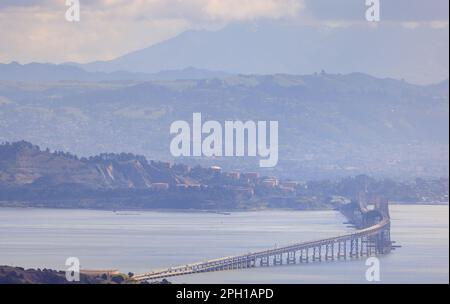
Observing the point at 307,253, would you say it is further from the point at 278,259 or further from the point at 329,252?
the point at 329,252

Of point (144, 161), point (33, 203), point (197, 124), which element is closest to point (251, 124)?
point (197, 124)

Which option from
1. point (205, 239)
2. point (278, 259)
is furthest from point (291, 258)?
point (205, 239)

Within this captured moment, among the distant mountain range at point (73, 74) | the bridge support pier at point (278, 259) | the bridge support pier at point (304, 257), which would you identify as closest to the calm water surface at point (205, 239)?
the bridge support pier at point (278, 259)

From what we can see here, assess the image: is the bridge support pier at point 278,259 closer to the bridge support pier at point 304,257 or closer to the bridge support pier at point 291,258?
the bridge support pier at point 291,258

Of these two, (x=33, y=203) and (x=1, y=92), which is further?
(x=1, y=92)
